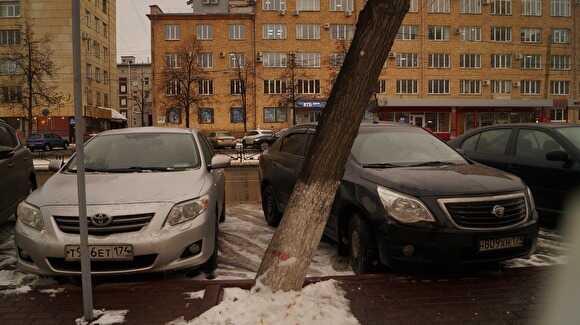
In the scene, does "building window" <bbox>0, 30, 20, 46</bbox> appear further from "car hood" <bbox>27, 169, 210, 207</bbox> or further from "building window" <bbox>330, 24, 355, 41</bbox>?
"car hood" <bbox>27, 169, 210, 207</bbox>

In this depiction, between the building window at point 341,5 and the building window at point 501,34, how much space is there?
54.5ft

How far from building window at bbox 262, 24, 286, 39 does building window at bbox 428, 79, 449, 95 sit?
56.2 feet

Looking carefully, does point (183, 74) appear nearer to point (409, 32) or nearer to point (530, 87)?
point (409, 32)

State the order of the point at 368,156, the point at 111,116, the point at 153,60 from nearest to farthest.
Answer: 1. the point at 368,156
2. the point at 153,60
3. the point at 111,116

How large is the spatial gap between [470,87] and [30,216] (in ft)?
188

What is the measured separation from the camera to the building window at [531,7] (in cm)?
5781

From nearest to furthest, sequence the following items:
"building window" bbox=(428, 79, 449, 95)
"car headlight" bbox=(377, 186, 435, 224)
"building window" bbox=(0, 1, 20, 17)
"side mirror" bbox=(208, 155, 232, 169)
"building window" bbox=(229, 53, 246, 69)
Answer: "car headlight" bbox=(377, 186, 435, 224), "side mirror" bbox=(208, 155, 232, 169), "building window" bbox=(0, 1, 20, 17), "building window" bbox=(229, 53, 246, 69), "building window" bbox=(428, 79, 449, 95)

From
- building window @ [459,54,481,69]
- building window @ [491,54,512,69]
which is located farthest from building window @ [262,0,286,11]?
building window @ [491,54,512,69]

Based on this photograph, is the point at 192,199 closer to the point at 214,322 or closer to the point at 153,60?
the point at 214,322

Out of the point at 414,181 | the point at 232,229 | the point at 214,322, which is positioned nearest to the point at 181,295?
the point at 214,322

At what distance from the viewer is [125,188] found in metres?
4.80

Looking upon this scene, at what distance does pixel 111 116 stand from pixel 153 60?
13.0 m

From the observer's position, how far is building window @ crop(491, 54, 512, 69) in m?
57.2

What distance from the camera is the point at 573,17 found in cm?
5878
